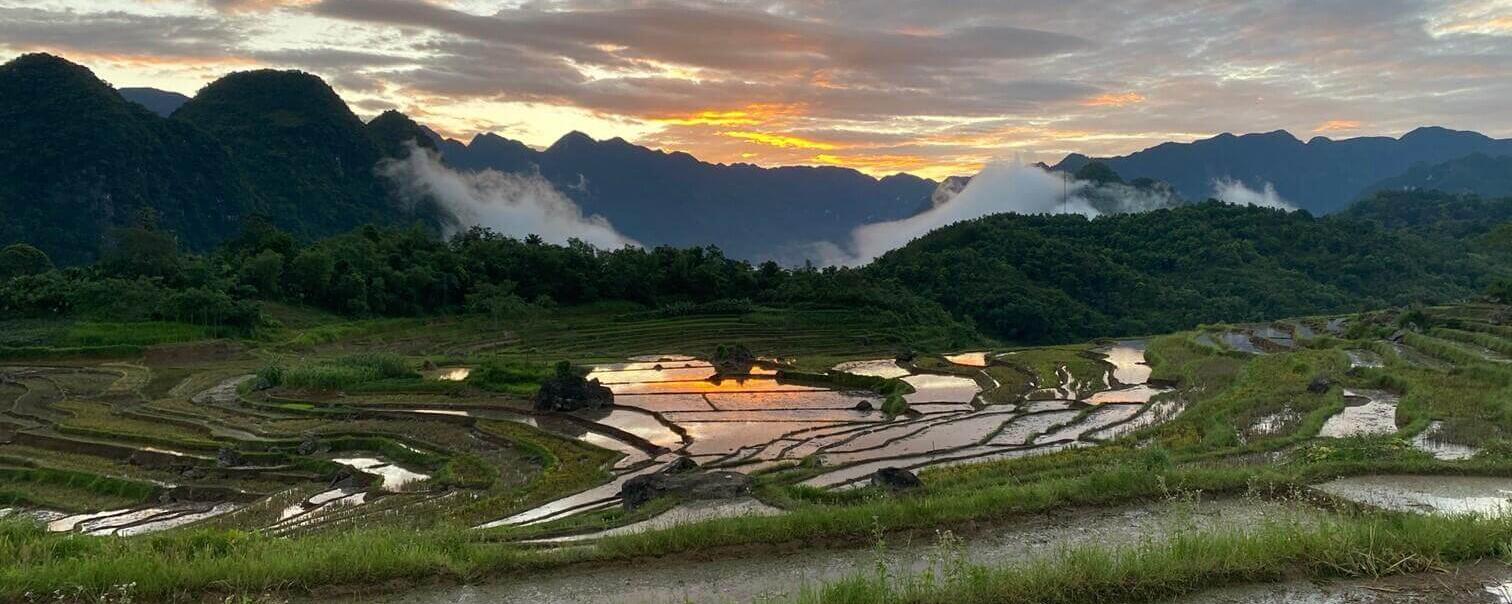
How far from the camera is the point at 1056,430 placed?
21422 millimetres

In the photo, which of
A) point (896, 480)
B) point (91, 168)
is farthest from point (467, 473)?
point (91, 168)

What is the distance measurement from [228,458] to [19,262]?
44603 millimetres

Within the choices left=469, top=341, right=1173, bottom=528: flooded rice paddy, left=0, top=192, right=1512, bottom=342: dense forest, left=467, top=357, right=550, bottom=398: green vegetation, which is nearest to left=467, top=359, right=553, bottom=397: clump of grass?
left=467, top=357, right=550, bottom=398: green vegetation

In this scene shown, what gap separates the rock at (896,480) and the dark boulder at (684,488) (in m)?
2.23

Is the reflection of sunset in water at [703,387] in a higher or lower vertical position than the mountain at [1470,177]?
lower

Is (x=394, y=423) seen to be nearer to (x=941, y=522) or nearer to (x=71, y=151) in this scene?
(x=941, y=522)

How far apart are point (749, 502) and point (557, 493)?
4.78 meters

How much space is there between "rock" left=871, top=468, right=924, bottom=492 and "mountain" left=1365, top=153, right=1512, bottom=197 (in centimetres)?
18468

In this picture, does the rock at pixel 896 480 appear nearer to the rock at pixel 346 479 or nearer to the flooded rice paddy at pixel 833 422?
the flooded rice paddy at pixel 833 422

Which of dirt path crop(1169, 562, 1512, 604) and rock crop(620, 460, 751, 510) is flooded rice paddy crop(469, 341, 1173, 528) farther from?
dirt path crop(1169, 562, 1512, 604)

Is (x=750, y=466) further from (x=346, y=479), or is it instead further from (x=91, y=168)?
(x=91, y=168)

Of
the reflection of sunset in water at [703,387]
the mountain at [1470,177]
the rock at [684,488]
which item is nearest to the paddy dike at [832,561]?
the rock at [684,488]

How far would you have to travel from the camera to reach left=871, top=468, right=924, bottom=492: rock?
1299cm

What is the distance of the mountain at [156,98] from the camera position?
16700 centimetres
